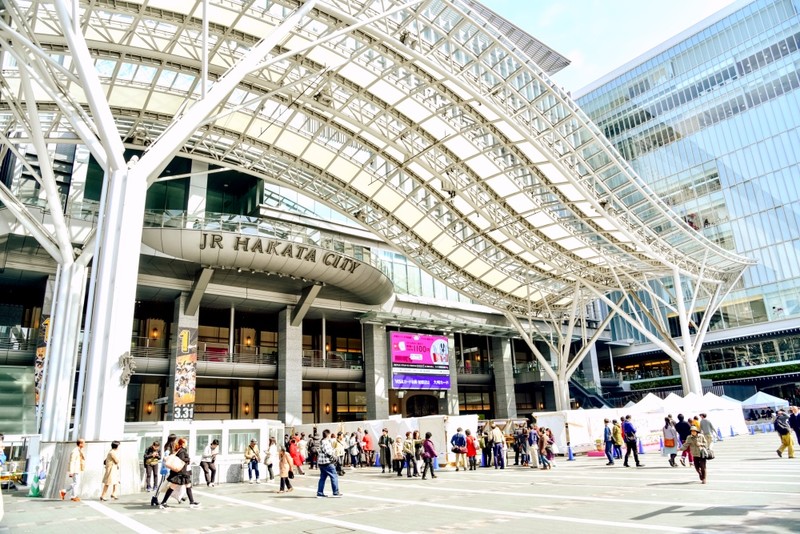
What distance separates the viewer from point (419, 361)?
1766 inches

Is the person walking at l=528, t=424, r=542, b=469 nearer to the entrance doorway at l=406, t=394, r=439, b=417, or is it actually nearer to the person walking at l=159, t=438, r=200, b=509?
the person walking at l=159, t=438, r=200, b=509

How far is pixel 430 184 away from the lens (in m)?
30.9

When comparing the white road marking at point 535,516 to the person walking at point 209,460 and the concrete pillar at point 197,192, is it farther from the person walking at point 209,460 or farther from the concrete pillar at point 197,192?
the concrete pillar at point 197,192

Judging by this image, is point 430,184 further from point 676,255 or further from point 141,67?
point 676,255

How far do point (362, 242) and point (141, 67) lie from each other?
962 inches

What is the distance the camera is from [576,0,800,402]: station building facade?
2242 inches

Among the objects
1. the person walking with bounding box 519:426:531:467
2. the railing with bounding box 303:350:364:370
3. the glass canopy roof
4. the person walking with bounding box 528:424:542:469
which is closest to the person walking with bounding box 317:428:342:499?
the person walking with bounding box 528:424:542:469

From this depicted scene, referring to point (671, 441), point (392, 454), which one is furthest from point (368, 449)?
point (671, 441)

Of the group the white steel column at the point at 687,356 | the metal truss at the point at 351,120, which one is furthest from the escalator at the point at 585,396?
the metal truss at the point at 351,120

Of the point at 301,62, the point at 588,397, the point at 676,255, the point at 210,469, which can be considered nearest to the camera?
the point at 210,469

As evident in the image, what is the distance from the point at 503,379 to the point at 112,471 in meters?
44.9

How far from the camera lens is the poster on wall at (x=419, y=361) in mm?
43344

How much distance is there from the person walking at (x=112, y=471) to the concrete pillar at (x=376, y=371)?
29.1 meters

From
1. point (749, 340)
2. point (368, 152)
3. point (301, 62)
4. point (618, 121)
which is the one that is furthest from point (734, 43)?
point (301, 62)
